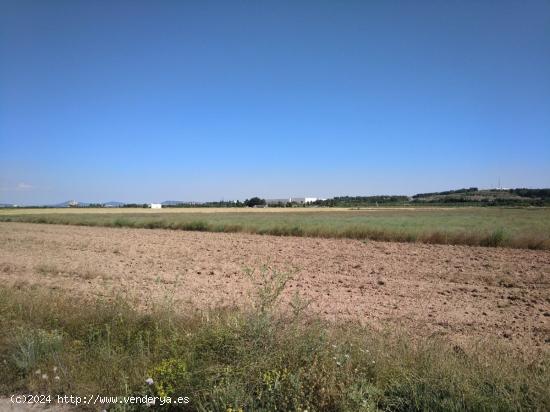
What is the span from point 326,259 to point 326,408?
44.5 feet

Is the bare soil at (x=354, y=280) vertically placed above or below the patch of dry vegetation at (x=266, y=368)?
below

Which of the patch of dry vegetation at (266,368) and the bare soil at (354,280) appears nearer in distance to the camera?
the patch of dry vegetation at (266,368)

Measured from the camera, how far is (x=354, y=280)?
41.0ft

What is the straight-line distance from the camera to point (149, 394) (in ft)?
12.9

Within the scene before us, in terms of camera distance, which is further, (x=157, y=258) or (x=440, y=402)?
(x=157, y=258)

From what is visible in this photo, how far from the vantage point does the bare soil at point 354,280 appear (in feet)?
26.7

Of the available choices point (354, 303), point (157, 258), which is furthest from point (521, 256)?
point (157, 258)

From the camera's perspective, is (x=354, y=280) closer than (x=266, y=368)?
No

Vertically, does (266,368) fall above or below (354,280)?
above

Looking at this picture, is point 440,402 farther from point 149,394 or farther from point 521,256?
point 521,256

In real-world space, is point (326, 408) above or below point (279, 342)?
below

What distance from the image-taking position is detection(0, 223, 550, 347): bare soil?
8133 millimetres

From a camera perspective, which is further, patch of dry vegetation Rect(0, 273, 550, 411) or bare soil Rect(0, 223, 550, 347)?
bare soil Rect(0, 223, 550, 347)

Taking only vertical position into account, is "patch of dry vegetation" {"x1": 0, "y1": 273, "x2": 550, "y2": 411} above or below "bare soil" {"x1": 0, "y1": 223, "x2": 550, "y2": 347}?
above
